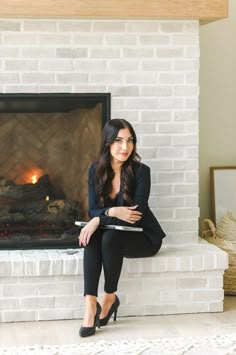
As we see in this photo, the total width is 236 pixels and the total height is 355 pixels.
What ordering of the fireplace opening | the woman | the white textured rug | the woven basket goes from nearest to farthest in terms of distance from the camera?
the white textured rug → the woman → the fireplace opening → the woven basket

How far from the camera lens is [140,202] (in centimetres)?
394

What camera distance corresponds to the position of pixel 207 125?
4918 millimetres

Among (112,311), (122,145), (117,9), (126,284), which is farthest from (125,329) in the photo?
(117,9)

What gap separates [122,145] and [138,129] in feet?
1.32

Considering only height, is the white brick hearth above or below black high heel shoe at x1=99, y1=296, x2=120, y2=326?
above

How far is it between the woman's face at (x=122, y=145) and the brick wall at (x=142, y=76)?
36cm

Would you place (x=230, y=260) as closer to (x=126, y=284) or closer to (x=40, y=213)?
(x=126, y=284)

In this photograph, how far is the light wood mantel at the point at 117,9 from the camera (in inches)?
159

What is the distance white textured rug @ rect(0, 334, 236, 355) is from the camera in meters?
3.49

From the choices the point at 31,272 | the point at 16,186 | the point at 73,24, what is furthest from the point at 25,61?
the point at 31,272

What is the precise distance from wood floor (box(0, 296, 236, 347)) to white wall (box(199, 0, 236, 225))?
41.6 inches

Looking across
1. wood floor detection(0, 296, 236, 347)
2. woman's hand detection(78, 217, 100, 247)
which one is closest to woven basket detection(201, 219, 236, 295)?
wood floor detection(0, 296, 236, 347)

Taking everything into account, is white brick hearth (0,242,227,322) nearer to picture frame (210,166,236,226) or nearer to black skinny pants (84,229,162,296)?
black skinny pants (84,229,162,296)

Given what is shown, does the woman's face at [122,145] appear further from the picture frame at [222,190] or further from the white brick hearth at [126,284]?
the picture frame at [222,190]
